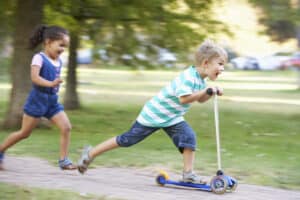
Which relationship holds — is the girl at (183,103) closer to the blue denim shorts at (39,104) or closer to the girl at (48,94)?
the girl at (48,94)

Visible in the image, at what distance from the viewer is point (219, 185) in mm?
6457

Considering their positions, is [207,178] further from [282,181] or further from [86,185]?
[86,185]

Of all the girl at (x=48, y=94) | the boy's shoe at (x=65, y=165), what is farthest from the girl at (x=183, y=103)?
the girl at (x=48, y=94)

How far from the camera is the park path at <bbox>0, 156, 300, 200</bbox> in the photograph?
20.7ft

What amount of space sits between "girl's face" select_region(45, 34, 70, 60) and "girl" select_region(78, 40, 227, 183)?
1.24m

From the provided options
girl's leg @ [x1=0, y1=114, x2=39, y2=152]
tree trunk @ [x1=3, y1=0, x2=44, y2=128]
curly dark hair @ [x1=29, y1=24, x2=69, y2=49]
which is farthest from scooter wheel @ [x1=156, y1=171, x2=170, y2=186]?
tree trunk @ [x1=3, y1=0, x2=44, y2=128]

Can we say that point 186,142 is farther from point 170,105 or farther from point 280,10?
point 280,10

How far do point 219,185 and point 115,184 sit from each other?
3.69 feet

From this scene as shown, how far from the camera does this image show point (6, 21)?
13562 millimetres

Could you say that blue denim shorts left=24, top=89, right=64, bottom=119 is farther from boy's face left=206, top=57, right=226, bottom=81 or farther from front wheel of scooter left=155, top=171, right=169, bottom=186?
boy's face left=206, top=57, right=226, bottom=81

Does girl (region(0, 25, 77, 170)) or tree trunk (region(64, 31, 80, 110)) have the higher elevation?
tree trunk (region(64, 31, 80, 110))

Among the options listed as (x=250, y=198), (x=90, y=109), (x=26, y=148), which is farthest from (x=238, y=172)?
(x=90, y=109)

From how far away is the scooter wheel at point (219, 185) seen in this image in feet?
21.1

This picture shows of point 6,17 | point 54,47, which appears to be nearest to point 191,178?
point 54,47
